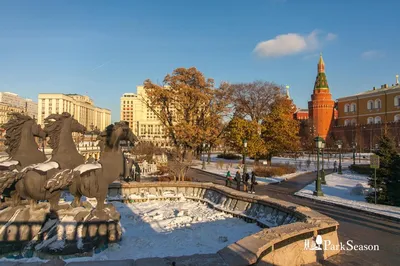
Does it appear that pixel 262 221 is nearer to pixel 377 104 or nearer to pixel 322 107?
pixel 377 104

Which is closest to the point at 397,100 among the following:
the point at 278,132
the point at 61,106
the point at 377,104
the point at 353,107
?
the point at 377,104

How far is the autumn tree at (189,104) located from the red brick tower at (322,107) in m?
47.1

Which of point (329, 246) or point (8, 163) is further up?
point (8, 163)

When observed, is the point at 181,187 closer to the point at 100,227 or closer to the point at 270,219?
the point at 270,219

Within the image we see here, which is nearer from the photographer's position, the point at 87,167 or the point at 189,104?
the point at 87,167

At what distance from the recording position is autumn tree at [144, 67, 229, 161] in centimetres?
3469

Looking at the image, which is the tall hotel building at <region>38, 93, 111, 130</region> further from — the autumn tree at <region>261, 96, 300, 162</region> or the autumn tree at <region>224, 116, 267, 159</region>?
the autumn tree at <region>261, 96, 300, 162</region>

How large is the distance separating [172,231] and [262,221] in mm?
2822

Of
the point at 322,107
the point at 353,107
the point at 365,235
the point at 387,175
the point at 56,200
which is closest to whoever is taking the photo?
the point at 56,200

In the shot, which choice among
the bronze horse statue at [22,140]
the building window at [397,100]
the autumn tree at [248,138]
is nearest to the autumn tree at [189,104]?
the autumn tree at [248,138]

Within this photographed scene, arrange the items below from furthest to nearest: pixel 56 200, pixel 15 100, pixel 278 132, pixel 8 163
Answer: pixel 15 100 → pixel 278 132 → pixel 8 163 → pixel 56 200

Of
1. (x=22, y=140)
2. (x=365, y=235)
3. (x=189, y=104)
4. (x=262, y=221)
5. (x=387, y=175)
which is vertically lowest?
(x=365, y=235)

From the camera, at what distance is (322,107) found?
7812 centimetres

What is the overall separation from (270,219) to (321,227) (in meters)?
2.90
